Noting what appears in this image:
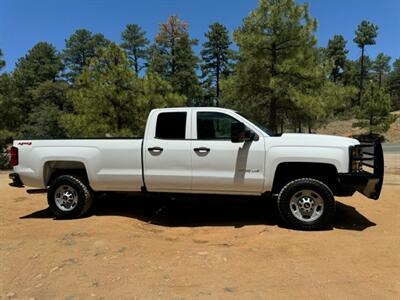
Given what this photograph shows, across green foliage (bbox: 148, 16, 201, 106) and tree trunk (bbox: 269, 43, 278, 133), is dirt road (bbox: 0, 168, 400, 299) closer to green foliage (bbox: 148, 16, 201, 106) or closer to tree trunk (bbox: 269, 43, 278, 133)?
tree trunk (bbox: 269, 43, 278, 133)

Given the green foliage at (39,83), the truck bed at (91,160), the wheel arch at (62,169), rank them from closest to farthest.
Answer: the truck bed at (91,160)
the wheel arch at (62,169)
the green foliage at (39,83)

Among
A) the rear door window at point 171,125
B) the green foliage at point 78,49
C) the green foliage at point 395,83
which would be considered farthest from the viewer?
the green foliage at point 395,83

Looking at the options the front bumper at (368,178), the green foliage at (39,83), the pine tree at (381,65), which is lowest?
the front bumper at (368,178)

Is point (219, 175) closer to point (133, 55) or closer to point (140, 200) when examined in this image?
point (140, 200)

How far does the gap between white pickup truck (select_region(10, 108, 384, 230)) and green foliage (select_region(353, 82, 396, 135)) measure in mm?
34875

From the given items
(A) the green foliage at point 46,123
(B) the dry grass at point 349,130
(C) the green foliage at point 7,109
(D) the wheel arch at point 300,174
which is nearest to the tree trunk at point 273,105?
(D) the wheel arch at point 300,174

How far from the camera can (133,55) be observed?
6359cm

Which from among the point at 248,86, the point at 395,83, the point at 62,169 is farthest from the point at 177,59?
the point at 62,169

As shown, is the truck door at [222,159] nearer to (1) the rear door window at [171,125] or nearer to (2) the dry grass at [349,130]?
(1) the rear door window at [171,125]

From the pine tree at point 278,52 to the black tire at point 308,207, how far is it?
12030 millimetres

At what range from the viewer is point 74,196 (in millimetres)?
7242

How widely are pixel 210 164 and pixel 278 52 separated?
45.0ft

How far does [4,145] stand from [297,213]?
71.0 ft

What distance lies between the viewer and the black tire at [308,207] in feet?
20.2
